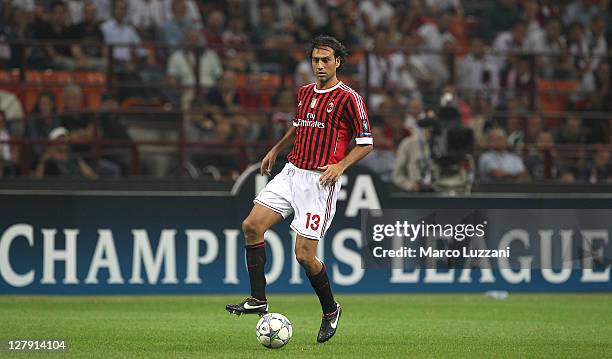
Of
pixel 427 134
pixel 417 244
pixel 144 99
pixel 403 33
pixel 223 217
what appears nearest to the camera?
pixel 417 244

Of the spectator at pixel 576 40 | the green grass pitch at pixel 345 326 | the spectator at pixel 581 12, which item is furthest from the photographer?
the spectator at pixel 581 12

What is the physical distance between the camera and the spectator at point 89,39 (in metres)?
16.2

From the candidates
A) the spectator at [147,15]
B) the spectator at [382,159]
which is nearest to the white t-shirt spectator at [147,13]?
the spectator at [147,15]

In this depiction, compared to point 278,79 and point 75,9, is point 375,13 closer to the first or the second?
point 278,79

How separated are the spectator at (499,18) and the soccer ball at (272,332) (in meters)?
12.9

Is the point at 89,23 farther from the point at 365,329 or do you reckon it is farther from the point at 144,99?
the point at 365,329

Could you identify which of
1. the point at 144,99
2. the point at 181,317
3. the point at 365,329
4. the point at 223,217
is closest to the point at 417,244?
the point at 365,329

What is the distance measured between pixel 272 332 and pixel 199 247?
5.25 m

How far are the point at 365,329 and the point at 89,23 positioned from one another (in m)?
8.11

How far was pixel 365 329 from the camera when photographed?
33.3 feet

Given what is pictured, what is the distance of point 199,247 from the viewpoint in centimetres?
1365

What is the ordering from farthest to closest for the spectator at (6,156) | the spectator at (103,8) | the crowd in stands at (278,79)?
the spectator at (103,8), the crowd in stands at (278,79), the spectator at (6,156)

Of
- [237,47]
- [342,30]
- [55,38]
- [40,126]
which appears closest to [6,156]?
[40,126]

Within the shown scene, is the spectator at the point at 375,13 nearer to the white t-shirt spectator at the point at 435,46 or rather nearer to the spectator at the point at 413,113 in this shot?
the white t-shirt spectator at the point at 435,46
